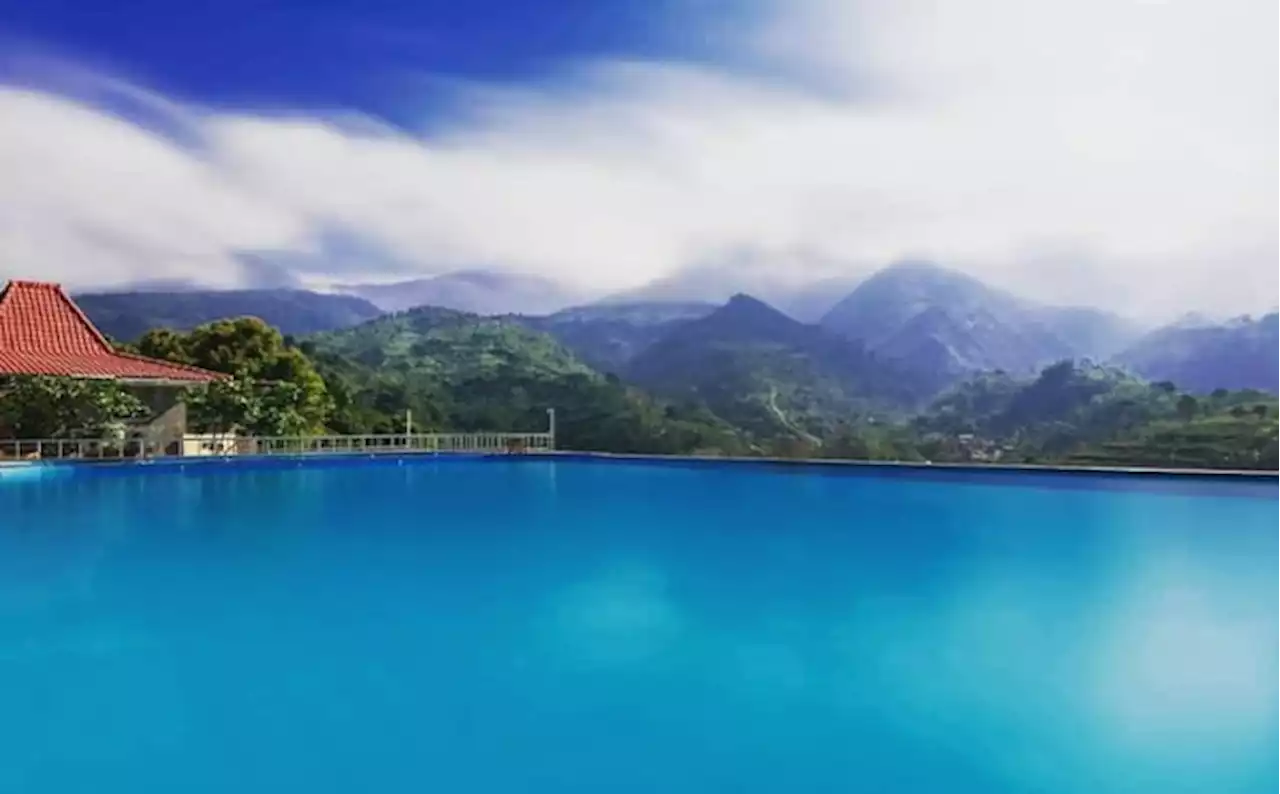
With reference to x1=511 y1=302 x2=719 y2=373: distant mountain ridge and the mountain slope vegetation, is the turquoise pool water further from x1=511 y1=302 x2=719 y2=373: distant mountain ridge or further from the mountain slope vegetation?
x1=511 y1=302 x2=719 y2=373: distant mountain ridge

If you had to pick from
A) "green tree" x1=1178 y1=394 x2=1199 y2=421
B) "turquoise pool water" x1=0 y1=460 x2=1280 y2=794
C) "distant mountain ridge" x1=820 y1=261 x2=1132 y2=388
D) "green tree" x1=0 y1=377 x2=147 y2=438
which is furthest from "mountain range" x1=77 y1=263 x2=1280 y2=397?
"turquoise pool water" x1=0 y1=460 x2=1280 y2=794

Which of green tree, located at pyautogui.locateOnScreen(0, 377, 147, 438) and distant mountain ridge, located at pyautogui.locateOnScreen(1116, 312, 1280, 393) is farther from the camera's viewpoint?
distant mountain ridge, located at pyautogui.locateOnScreen(1116, 312, 1280, 393)

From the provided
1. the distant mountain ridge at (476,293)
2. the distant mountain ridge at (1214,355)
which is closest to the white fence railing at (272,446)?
the distant mountain ridge at (476,293)

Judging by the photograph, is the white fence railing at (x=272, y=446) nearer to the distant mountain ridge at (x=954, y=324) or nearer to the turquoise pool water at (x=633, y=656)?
the turquoise pool water at (x=633, y=656)

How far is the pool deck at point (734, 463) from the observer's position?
12.2 m

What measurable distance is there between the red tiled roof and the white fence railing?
3.50 feet

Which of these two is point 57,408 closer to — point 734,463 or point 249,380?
point 249,380

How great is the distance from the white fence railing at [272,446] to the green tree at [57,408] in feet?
0.56

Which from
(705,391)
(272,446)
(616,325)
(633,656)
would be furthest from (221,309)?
(633,656)

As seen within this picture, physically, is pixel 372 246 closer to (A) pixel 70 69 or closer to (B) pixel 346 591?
(A) pixel 70 69

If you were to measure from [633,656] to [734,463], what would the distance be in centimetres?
1119

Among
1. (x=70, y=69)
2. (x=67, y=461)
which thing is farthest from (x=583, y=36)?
(x=67, y=461)

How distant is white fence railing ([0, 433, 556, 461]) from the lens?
523 inches

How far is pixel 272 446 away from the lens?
1524 centimetres
